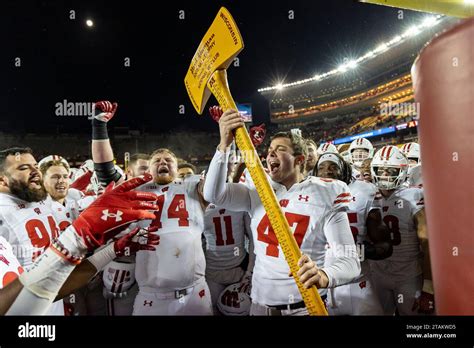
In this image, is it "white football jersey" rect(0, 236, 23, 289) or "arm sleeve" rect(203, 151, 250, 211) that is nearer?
"white football jersey" rect(0, 236, 23, 289)

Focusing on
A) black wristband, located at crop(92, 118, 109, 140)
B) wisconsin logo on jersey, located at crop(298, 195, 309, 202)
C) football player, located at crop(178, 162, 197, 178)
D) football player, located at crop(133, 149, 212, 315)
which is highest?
black wristband, located at crop(92, 118, 109, 140)

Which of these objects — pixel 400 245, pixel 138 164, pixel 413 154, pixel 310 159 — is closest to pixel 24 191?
pixel 138 164

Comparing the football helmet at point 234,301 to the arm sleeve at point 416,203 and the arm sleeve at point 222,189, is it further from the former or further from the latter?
the arm sleeve at point 416,203

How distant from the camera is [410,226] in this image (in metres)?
1.90

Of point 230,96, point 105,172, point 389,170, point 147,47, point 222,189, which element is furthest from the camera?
point 389,170

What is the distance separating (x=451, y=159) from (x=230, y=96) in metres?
0.81

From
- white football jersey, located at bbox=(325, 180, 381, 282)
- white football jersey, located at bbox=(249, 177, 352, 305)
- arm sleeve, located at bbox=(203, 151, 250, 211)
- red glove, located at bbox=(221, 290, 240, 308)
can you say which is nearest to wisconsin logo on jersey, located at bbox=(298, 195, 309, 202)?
white football jersey, located at bbox=(249, 177, 352, 305)

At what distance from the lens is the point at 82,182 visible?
8.87 ft

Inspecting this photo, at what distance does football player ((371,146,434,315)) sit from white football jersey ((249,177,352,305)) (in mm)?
683

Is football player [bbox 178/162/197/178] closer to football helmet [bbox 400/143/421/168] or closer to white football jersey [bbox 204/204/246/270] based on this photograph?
white football jersey [bbox 204/204/246/270]

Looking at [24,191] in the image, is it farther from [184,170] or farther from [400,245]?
[400,245]

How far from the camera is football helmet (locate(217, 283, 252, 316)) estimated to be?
1.85 m

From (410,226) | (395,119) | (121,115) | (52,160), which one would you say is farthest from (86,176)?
(395,119)
